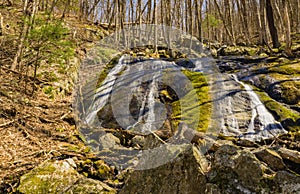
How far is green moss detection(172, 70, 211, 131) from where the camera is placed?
275 inches

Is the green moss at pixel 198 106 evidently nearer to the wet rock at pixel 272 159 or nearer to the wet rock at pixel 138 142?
the wet rock at pixel 138 142

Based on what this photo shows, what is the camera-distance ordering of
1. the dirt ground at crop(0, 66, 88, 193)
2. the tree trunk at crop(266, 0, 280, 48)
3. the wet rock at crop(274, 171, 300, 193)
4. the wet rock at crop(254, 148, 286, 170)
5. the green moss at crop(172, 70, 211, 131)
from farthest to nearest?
the tree trunk at crop(266, 0, 280, 48), the green moss at crop(172, 70, 211, 131), the dirt ground at crop(0, 66, 88, 193), the wet rock at crop(254, 148, 286, 170), the wet rock at crop(274, 171, 300, 193)

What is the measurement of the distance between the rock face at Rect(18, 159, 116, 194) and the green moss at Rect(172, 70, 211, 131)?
116 inches

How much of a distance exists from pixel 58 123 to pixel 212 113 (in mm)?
4395

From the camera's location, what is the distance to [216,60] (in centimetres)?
1348

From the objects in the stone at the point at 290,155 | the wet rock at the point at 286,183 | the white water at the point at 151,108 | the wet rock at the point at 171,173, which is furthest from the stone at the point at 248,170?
the white water at the point at 151,108

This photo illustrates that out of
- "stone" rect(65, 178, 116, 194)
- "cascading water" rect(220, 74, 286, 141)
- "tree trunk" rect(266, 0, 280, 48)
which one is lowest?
"stone" rect(65, 178, 116, 194)

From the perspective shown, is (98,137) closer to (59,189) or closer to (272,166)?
(59,189)

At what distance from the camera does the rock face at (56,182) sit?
158 inches

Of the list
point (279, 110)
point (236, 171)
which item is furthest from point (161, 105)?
point (236, 171)

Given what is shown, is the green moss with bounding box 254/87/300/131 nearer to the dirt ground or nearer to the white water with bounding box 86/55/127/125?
the white water with bounding box 86/55/127/125

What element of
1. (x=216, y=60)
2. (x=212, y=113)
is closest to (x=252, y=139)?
(x=212, y=113)

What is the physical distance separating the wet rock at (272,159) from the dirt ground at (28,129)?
355 centimetres

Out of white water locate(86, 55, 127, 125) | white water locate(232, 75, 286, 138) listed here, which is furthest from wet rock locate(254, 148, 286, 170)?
white water locate(86, 55, 127, 125)
